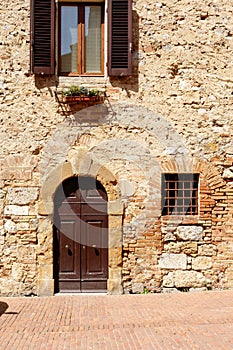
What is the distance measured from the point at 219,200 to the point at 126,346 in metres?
3.97

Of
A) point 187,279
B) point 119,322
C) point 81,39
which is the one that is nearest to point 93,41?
point 81,39

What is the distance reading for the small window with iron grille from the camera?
9.40 metres

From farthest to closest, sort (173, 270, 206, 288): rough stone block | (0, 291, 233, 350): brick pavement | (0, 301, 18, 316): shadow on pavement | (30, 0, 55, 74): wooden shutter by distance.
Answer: (173, 270, 206, 288): rough stone block < (30, 0, 55, 74): wooden shutter < (0, 301, 18, 316): shadow on pavement < (0, 291, 233, 350): brick pavement

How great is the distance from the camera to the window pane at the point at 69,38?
9422 millimetres

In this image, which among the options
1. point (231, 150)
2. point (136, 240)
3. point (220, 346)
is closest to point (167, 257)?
point (136, 240)

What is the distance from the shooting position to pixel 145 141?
9289 millimetres

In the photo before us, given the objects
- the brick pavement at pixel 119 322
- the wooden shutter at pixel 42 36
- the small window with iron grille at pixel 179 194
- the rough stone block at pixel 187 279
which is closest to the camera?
the brick pavement at pixel 119 322

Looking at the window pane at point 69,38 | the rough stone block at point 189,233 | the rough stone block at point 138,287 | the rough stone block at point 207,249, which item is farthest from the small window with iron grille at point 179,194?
the window pane at point 69,38

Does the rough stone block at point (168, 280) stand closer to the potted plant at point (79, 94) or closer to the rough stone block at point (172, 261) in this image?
the rough stone block at point (172, 261)

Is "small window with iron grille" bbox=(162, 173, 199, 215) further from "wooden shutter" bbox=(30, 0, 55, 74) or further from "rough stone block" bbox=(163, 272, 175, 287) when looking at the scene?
"wooden shutter" bbox=(30, 0, 55, 74)

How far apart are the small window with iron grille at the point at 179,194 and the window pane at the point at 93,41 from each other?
244 cm

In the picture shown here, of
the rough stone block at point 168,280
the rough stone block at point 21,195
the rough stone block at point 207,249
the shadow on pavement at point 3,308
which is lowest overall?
the shadow on pavement at point 3,308

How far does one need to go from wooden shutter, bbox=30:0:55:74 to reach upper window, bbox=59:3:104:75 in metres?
0.30

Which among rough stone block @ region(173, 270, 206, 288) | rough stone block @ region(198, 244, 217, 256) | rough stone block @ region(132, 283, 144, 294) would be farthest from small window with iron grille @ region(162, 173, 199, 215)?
rough stone block @ region(132, 283, 144, 294)
